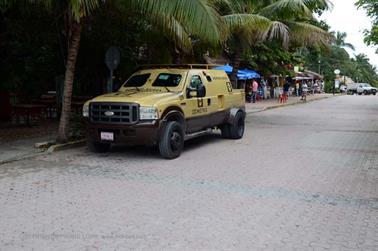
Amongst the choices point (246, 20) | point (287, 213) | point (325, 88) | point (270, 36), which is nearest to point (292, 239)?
point (287, 213)

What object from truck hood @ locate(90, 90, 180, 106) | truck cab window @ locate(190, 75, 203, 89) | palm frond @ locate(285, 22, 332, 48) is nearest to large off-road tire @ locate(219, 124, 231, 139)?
truck cab window @ locate(190, 75, 203, 89)

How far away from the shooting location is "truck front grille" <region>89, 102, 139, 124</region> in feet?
32.7

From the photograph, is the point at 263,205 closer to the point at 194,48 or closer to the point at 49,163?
the point at 49,163

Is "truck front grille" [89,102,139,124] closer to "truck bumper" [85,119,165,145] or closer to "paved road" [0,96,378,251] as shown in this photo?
"truck bumper" [85,119,165,145]

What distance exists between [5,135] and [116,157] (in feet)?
14.7

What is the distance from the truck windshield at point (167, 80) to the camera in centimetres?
1154

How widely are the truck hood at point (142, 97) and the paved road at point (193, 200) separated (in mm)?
1221

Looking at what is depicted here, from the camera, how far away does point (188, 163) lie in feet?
32.6

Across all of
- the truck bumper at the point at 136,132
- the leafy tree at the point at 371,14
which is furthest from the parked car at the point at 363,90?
the truck bumper at the point at 136,132

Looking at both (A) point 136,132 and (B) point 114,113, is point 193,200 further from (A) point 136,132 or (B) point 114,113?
(B) point 114,113

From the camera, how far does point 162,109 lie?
10.2 m

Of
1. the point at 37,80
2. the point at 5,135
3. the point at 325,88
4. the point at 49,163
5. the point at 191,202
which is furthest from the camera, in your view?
the point at 325,88

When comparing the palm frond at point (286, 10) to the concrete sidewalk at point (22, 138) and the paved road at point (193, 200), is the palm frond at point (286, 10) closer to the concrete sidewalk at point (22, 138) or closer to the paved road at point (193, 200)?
the paved road at point (193, 200)

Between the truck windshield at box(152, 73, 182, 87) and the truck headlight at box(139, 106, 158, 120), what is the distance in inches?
65.4
